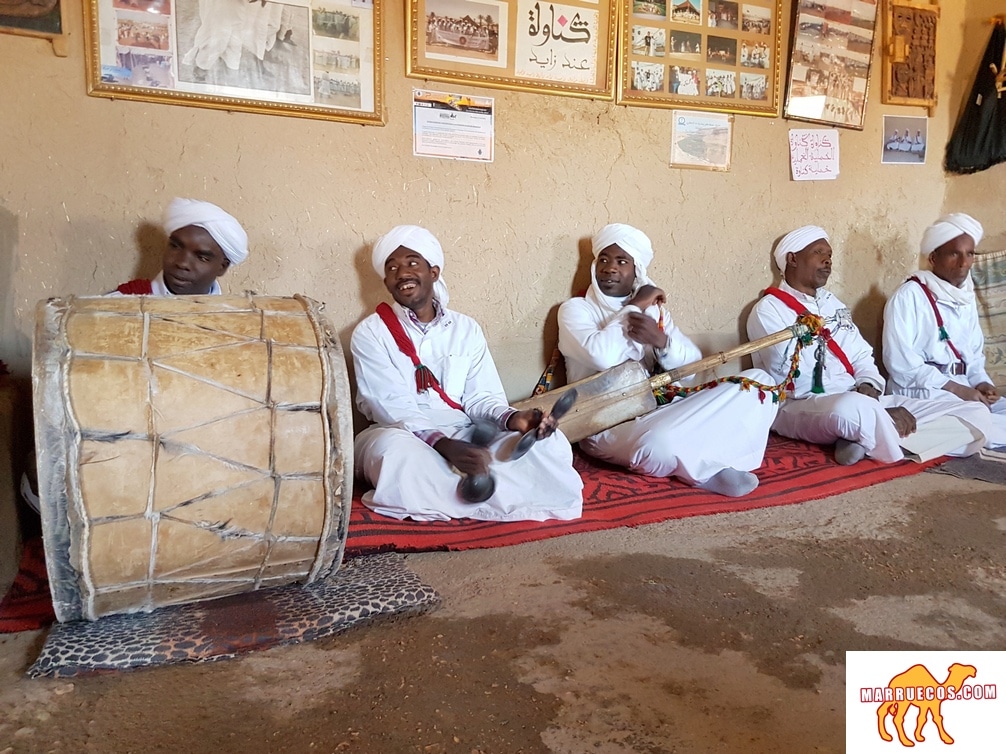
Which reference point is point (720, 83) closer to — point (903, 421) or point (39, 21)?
point (903, 421)

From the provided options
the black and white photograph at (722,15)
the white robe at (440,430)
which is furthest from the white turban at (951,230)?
the white robe at (440,430)

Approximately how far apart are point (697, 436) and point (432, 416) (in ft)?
3.71

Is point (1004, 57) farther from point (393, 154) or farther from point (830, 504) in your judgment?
point (393, 154)

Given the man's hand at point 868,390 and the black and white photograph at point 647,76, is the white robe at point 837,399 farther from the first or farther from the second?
the black and white photograph at point 647,76

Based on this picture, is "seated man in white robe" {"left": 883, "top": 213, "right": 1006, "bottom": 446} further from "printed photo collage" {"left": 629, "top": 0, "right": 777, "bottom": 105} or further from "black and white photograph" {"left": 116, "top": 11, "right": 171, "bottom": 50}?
"black and white photograph" {"left": 116, "top": 11, "right": 171, "bottom": 50}

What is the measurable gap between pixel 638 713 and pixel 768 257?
329 cm

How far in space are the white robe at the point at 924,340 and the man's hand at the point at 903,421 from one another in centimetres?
47

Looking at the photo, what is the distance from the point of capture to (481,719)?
4.87 feet

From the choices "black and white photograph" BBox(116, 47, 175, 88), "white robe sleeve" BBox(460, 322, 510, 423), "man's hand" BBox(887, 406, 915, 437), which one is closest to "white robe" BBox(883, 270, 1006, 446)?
"man's hand" BBox(887, 406, 915, 437)

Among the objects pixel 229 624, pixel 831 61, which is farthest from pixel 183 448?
pixel 831 61

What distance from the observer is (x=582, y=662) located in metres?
1.70

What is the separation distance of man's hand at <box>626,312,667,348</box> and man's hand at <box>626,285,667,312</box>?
62 mm

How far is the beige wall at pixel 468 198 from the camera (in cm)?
276

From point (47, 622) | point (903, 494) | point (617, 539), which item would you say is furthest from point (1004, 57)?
point (47, 622)
